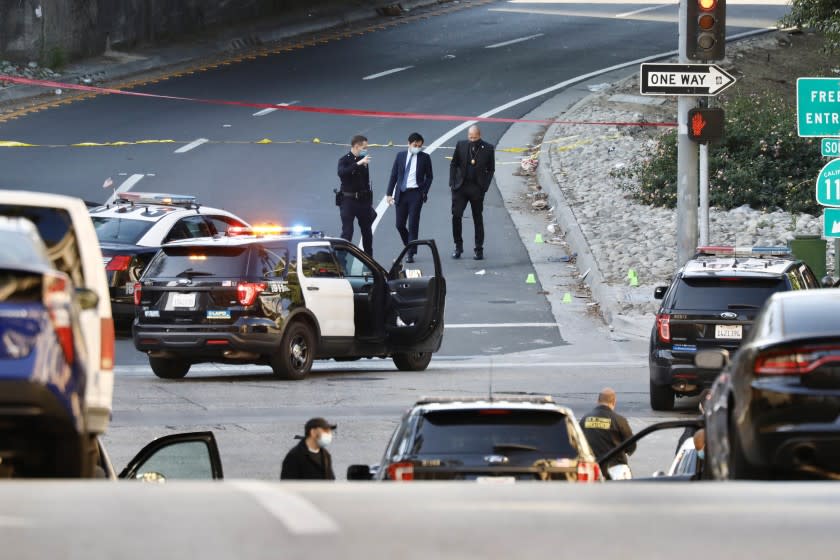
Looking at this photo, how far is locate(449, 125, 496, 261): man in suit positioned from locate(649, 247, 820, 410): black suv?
9518mm

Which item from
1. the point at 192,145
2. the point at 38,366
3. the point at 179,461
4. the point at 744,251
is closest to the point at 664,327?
the point at 744,251

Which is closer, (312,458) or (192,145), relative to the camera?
(312,458)

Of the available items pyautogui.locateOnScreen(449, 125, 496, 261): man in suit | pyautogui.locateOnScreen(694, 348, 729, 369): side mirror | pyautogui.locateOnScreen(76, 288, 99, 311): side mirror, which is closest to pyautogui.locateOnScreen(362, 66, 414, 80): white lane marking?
pyautogui.locateOnScreen(449, 125, 496, 261): man in suit

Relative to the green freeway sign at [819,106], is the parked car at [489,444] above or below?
below

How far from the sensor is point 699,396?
18.8 m

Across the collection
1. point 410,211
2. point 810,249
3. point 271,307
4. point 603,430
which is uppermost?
point 410,211

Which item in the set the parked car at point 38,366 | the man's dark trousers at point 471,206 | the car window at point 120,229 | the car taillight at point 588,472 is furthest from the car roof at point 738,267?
the parked car at point 38,366

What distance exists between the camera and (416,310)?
806 inches

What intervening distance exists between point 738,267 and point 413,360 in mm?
4315

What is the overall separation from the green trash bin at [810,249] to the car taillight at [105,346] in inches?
699

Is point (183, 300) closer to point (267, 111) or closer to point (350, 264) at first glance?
point (350, 264)

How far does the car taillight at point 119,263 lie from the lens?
21.4 meters

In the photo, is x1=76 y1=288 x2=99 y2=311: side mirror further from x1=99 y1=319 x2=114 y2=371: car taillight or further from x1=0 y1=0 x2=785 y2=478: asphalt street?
x1=0 y1=0 x2=785 y2=478: asphalt street

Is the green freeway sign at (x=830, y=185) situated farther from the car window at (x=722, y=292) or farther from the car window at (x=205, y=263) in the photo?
the car window at (x=205, y=263)
